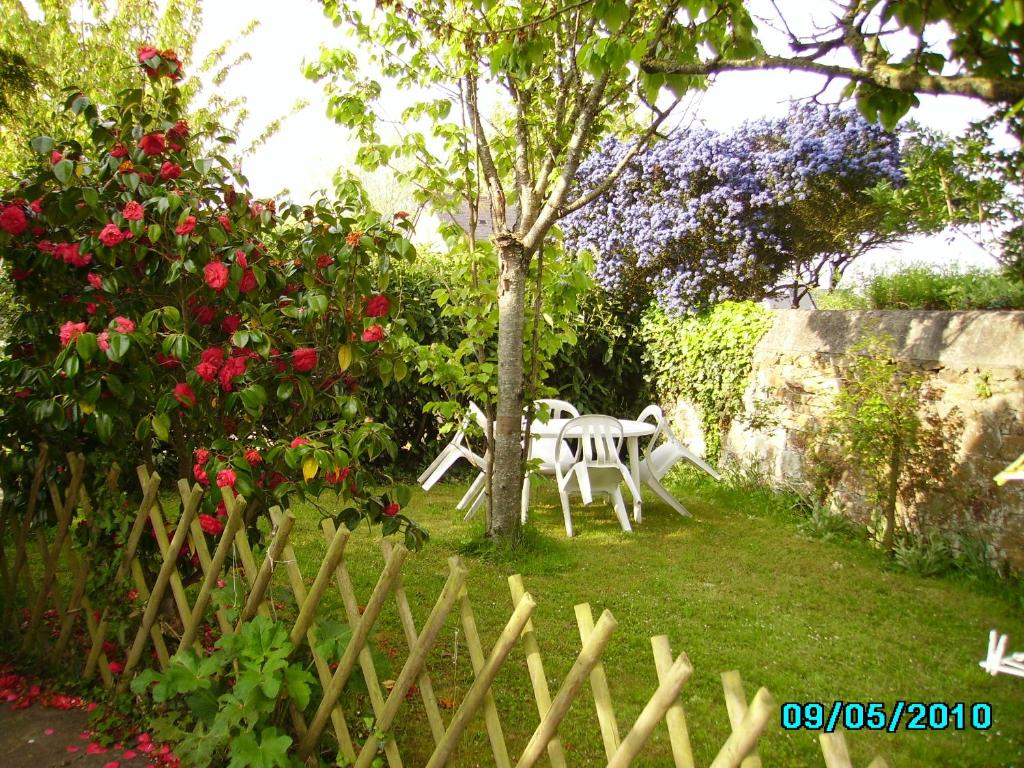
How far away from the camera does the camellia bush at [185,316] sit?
2363 millimetres

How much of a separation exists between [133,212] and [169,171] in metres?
0.26

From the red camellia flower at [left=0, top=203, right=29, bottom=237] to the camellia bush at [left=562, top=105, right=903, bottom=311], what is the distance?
6.33 metres

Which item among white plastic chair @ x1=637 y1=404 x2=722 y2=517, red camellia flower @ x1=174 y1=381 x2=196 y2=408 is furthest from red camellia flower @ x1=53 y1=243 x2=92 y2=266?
white plastic chair @ x1=637 y1=404 x2=722 y2=517

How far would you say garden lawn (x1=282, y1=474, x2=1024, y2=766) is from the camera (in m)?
2.64

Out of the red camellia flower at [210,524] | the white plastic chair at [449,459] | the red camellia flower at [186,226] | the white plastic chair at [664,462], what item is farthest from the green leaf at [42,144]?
the white plastic chair at [664,462]

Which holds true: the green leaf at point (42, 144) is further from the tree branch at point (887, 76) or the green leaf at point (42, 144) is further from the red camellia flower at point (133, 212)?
the tree branch at point (887, 76)

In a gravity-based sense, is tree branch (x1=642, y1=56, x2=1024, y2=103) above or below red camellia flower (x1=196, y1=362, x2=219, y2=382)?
above

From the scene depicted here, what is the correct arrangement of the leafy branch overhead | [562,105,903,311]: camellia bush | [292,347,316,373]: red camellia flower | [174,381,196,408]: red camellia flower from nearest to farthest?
the leafy branch overhead, [174,381,196,408]: red camellia flower, [292,347,316,373]: red camellia flower, [562,105,903,311]: camellia bush

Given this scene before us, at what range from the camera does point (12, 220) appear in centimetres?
244

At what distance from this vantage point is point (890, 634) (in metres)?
3.69

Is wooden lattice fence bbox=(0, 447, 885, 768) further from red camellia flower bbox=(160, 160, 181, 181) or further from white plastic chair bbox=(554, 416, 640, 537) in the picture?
white plastic chair bbox=(554, 416, 640, 537)

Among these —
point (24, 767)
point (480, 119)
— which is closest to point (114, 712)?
point (24, 767)

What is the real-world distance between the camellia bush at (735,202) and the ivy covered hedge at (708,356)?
0.31 m

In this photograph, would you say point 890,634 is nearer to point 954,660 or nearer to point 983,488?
point 954,660
